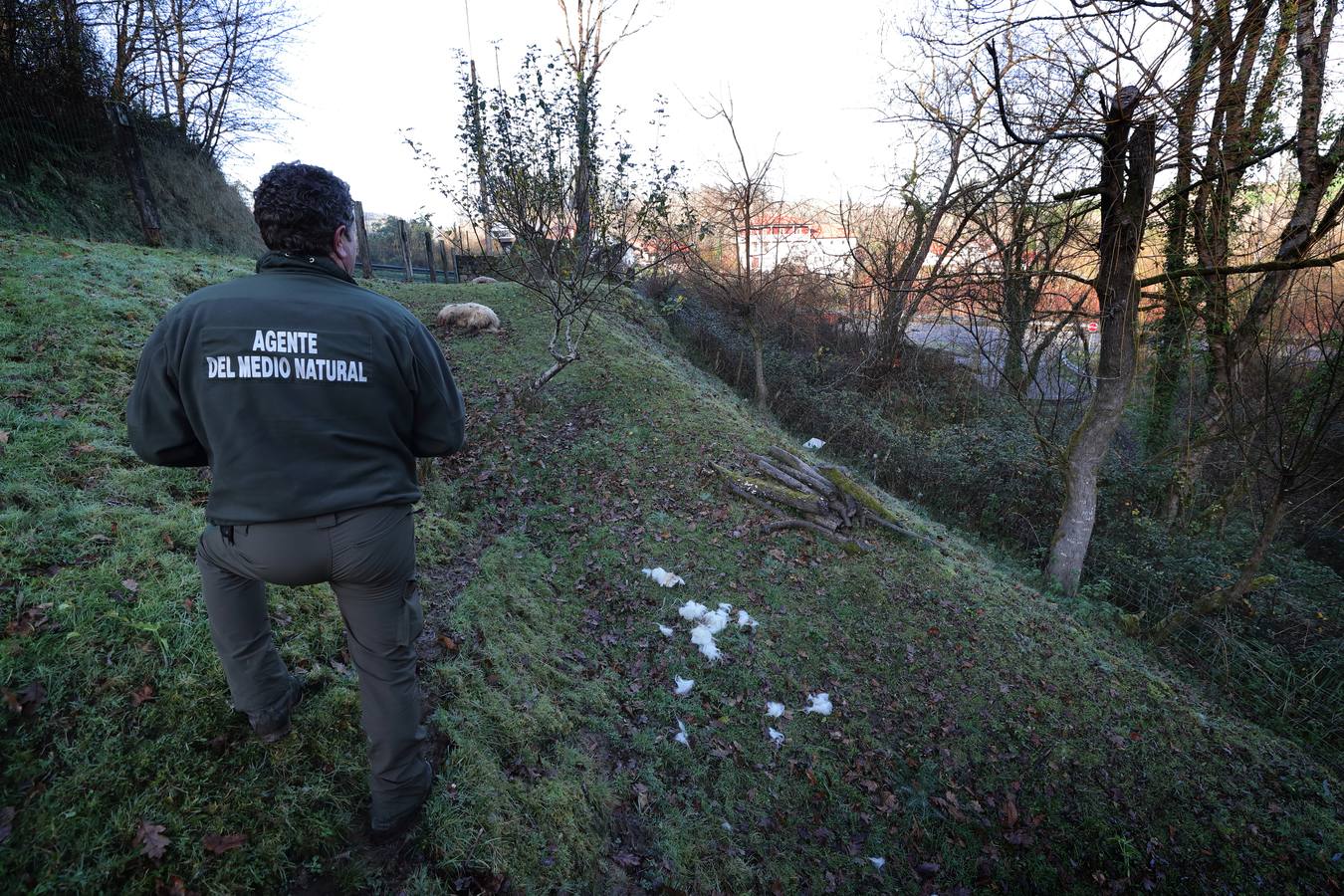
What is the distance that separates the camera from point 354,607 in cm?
181

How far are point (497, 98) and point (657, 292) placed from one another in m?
11.8

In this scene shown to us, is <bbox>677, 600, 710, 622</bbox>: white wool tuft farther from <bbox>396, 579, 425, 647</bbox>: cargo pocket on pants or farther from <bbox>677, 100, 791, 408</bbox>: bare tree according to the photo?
<bbox>677, 100, 791, 408</bbox>: bare tree

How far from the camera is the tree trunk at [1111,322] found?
4863 mm

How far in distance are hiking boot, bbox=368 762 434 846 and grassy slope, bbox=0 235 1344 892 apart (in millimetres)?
73

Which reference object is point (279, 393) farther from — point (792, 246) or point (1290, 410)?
point (792, 246)

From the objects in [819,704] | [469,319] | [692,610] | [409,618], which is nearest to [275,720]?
[409,618]

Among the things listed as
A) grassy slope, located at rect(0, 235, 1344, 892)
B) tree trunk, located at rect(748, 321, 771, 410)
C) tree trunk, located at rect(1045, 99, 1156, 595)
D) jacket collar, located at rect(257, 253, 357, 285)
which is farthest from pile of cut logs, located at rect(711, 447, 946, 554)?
tree trunk, located at rect(748, 321, 771, 410)

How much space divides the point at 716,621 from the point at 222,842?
324 cm

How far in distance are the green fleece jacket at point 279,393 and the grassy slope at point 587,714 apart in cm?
119

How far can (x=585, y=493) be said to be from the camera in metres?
6.14

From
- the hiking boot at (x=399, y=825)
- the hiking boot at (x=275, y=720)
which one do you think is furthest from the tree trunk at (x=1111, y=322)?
the hiking boot at (x=275, y=720)

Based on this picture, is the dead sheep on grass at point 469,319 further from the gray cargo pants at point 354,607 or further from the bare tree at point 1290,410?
the bare tree at point 1290,410

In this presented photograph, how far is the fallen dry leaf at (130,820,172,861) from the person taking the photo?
1822 mm

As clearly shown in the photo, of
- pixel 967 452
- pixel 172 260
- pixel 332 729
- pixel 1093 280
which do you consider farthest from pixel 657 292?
pixel 332 729
